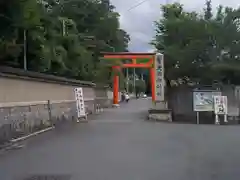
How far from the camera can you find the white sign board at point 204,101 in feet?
82.9

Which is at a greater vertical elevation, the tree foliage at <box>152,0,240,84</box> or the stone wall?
the tree foliage at <box>152,0,240,84</box>

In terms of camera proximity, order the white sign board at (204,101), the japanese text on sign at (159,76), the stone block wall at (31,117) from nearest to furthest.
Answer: the stone block wall at (31,117) < the white sign board at (204,101) < the japanese text on sign at (159,76)

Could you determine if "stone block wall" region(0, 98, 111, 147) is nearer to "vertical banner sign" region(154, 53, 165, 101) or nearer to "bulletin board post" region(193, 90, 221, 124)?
"vertical banner sign" region(154, 53, 165, 101)

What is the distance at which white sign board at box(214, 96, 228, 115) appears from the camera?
2484 centimetres

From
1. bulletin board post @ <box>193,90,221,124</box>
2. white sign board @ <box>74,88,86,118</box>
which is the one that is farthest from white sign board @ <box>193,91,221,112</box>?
white sign board @ <box>74,88,86,118</box>

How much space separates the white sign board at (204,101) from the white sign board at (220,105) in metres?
0.38

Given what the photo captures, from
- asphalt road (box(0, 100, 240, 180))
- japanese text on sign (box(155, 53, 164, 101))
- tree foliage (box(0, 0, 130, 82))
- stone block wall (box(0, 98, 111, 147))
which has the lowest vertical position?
asphalt road (box(0, 100, 240, 180))

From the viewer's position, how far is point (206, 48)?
27062 millimetres

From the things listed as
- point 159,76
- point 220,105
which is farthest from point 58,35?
A: point 220,105

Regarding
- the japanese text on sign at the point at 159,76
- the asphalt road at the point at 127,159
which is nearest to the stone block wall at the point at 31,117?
the asphalt road at the point at 127,159

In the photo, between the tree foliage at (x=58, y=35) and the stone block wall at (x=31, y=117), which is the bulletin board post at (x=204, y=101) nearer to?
the stone block wall at (x=31, y=117)

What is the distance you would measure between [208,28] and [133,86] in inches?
3029

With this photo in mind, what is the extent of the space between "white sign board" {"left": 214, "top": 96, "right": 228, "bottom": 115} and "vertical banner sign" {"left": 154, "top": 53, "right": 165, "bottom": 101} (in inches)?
207

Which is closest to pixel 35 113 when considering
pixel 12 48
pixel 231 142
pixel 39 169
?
pixel 12 48
